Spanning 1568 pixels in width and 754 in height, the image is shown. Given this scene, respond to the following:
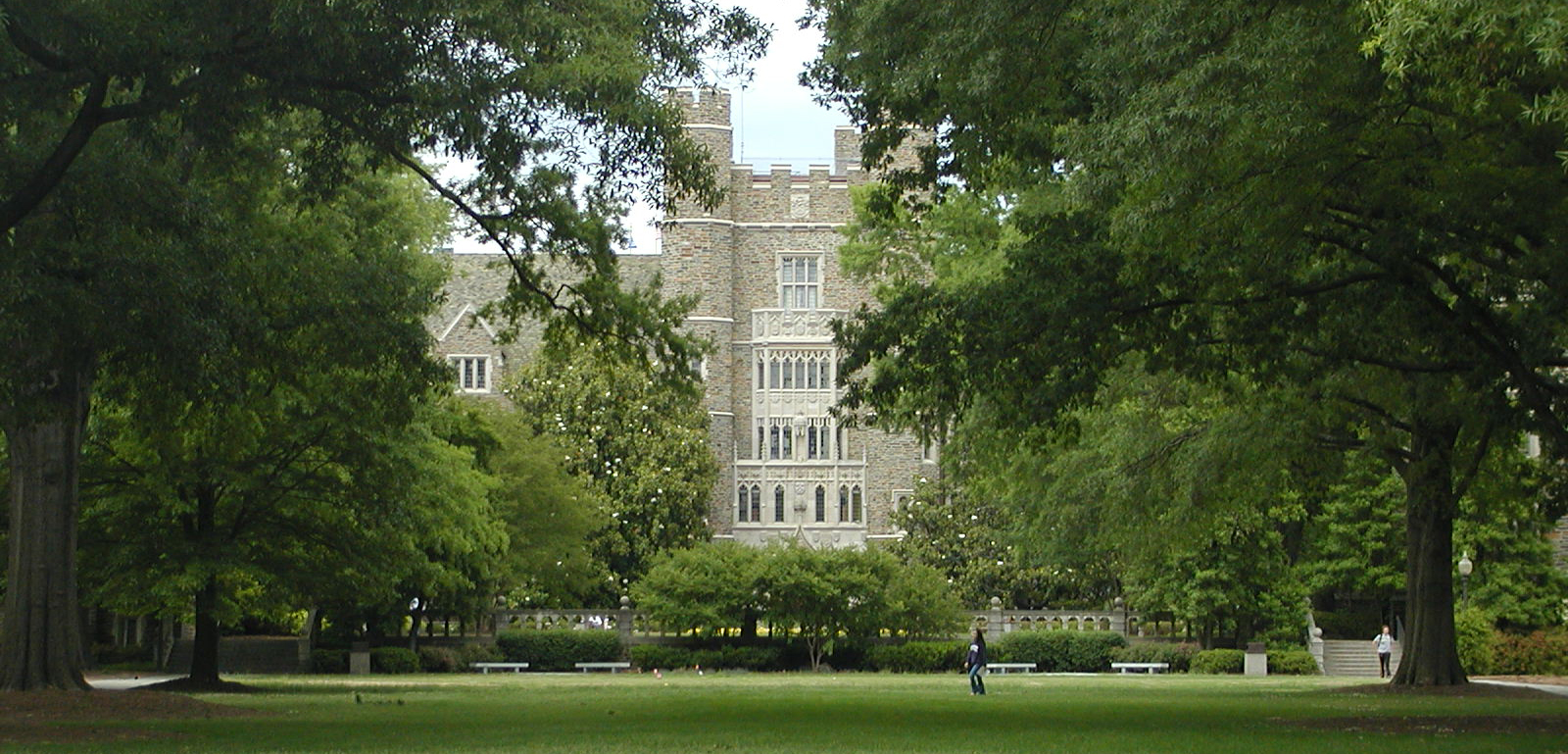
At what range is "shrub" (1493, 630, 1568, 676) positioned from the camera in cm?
4134

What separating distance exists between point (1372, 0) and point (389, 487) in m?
19.2

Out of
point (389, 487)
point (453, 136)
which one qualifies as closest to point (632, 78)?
point (453, 136)

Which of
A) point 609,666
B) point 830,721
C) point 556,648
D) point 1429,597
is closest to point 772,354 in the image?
point 556,648

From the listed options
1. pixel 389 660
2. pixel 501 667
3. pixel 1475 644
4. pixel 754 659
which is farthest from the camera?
pixel 501 667

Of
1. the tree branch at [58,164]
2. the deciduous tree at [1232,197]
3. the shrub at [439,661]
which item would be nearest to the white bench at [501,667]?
the shrub at [439,661]

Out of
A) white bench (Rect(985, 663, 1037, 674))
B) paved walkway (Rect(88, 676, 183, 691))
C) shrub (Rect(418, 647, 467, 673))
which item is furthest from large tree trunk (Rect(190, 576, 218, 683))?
white bench (Rect(985, 663, 1037, 674))

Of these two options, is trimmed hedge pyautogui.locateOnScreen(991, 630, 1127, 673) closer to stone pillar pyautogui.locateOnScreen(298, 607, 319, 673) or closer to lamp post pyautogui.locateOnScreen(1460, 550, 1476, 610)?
lamp post pyautogui.locateOnScreen(1460, 550, 1476, 610)

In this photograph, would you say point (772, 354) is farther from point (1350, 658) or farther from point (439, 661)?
point (1350, 658)

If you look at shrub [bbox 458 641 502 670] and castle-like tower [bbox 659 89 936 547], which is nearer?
shrub [bbox 458 641 502 670]

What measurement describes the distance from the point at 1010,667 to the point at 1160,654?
370cm

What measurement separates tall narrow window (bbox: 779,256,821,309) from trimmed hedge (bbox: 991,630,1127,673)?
87.5ft

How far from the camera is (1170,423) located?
28.1 m

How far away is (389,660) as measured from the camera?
4309 cm

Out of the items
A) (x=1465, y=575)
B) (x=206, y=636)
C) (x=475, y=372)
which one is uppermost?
(x=475, y=372)
